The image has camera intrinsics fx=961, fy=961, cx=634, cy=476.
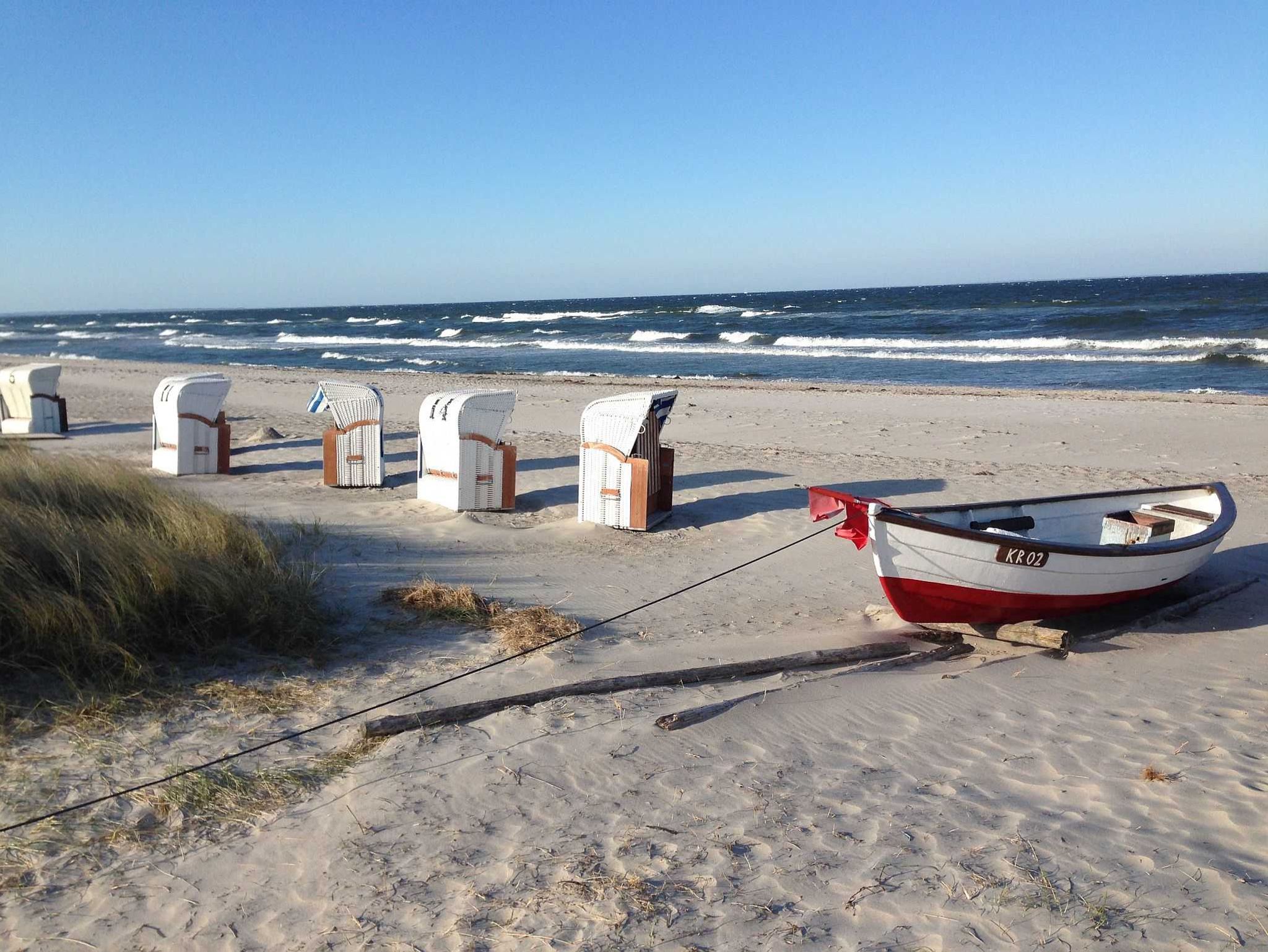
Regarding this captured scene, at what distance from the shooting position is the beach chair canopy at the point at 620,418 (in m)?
9.15

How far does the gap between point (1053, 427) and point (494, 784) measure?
47.6ft

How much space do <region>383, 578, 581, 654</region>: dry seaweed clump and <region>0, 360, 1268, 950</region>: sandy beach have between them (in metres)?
0.13

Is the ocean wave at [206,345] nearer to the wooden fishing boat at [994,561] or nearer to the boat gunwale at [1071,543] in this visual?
the boat gunwale at [1071,543]

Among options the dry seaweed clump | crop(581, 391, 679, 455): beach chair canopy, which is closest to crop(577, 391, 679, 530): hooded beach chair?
crop(581, 391, 679, 455): beach chair canopy

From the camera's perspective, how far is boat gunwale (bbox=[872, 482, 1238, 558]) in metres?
6.34

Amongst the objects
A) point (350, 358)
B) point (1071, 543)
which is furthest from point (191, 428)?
point (350, 358)

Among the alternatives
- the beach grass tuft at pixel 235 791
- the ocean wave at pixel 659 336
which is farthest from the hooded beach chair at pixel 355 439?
the ocean wave at pixel 659 336

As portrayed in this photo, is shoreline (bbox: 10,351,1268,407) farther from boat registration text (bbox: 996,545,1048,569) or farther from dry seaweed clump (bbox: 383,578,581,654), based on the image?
dry seaweed clump (bbox: 383,578,581,654)

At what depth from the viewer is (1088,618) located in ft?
24.9

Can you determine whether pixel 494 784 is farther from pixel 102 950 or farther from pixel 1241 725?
pixel 1241 725

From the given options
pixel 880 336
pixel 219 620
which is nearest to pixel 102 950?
pixel 219 620

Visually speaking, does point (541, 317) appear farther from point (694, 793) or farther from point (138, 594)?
point (694, 793)

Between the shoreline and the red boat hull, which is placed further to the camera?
the shoreline

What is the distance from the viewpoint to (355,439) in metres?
10.9
